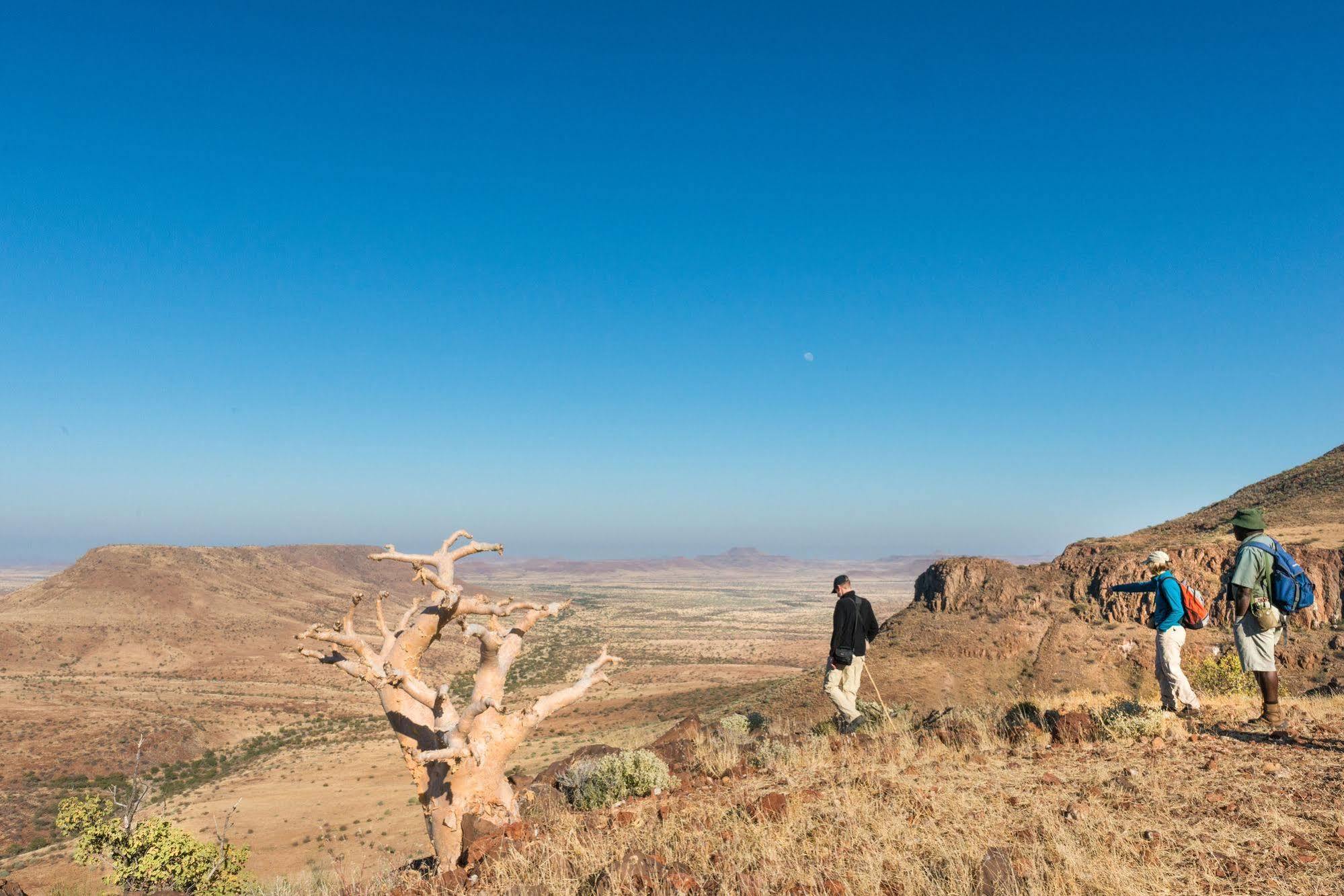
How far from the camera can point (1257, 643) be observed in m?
7.01

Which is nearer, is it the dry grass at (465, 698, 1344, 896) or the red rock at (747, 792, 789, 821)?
the dry grass at (465, 698, 1344, 896)

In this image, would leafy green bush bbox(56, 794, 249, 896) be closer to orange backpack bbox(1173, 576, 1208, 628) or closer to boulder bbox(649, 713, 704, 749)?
boulder bbox(649, 713, 704, 749)

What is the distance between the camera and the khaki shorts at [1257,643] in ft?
22.9

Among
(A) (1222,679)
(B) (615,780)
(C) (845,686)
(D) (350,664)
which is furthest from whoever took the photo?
(A) (1222,679)

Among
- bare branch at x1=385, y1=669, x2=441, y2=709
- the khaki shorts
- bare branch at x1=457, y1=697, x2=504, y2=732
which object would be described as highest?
the khaki shorts

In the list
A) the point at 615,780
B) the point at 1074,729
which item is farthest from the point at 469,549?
the point at 1074,729

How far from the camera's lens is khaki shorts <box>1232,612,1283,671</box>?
697 cm

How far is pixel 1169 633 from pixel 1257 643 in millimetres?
832

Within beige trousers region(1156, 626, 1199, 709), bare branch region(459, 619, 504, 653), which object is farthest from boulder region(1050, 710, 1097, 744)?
bare branch region(459, 619, 504, 653)

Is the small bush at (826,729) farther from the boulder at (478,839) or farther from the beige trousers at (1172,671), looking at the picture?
the boulder at (478,839)

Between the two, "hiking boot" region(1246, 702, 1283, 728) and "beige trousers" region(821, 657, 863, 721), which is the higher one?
"hiking boot" region(1246, 702, 1283, 728)

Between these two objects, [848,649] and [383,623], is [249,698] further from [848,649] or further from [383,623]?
[848,649]

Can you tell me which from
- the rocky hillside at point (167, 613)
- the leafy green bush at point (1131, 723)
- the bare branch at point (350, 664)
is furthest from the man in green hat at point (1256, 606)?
the rocky hillside at point (167, 613)

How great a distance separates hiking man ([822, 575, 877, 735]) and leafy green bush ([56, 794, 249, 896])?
16.4 metres
